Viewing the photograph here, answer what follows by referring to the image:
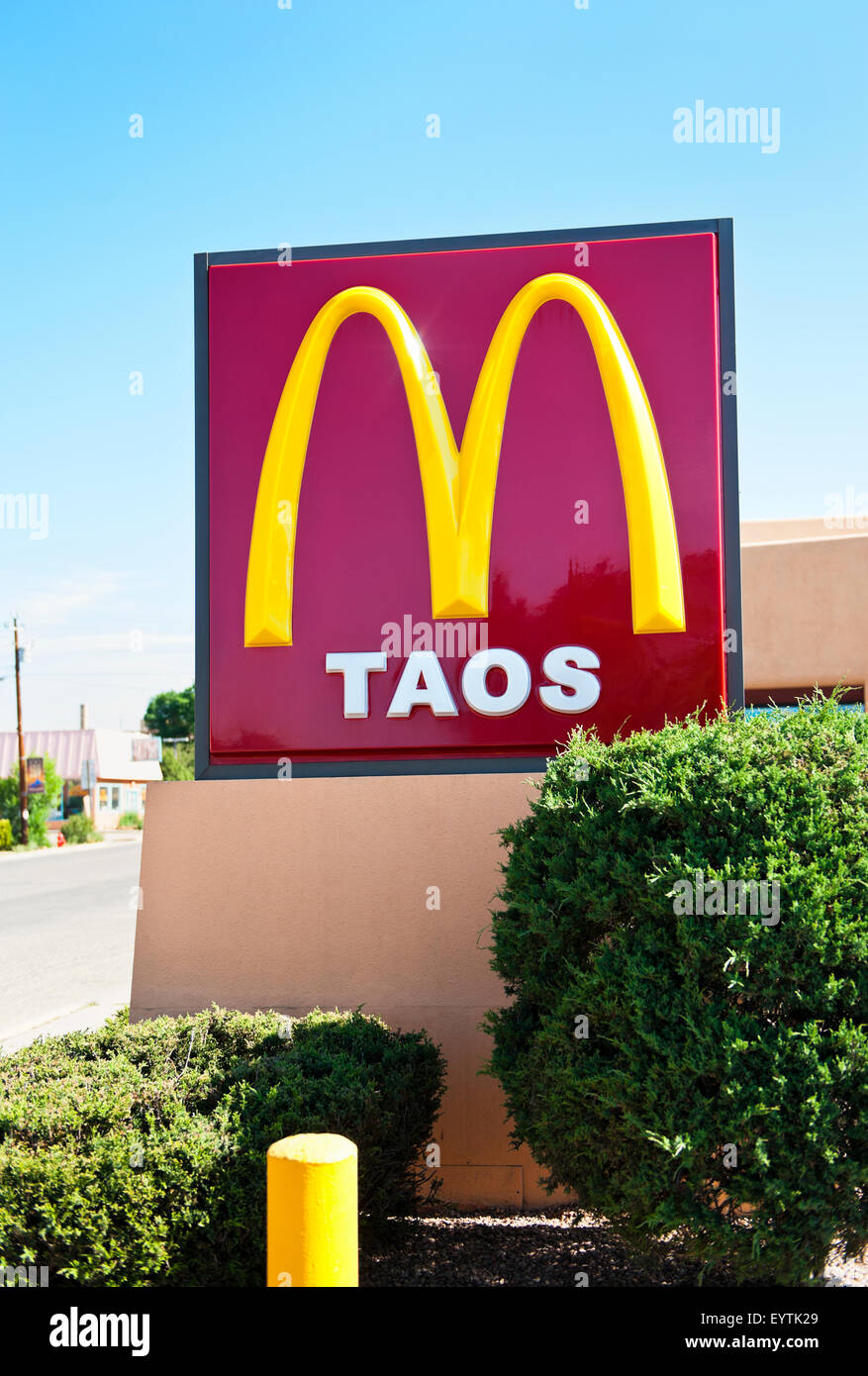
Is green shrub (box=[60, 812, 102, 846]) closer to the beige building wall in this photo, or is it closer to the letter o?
the beige building wall

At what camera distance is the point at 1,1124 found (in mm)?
3779

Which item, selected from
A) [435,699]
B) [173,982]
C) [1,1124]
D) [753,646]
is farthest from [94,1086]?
[753,646]

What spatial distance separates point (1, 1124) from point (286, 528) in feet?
10.7

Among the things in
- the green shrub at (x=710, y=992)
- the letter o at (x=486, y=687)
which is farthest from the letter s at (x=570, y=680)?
the green shrub at (x=710, y=992)

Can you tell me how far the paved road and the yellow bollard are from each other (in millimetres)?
6471

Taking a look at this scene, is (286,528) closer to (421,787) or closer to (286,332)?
(286,332)

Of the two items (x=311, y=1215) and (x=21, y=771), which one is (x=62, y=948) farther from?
(x=21, y=771)

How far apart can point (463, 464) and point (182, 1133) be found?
11.8 feet

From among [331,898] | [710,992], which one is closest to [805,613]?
[331,898]

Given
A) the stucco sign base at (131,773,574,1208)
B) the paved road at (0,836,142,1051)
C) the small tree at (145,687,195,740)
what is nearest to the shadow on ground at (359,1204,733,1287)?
the stucco sign base at (131,773,574,1208)

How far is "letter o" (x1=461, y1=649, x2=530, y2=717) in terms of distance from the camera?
557cm

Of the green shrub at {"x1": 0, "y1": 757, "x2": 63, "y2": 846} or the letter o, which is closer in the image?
the letter o

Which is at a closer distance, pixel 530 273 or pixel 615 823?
pixel 615 823

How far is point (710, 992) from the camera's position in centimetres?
340
